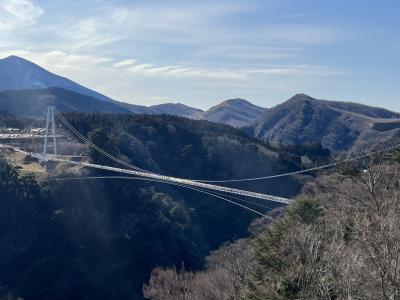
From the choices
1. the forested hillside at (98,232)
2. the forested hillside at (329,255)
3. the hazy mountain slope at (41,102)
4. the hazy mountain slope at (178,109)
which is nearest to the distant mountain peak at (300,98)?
the hazy mountain slope at (41,102)

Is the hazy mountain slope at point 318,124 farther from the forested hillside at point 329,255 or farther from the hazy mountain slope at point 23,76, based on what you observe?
the forested hillside at point 329,255

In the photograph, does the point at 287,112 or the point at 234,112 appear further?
the point at 234,112

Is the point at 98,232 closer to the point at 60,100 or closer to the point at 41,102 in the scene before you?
the point at 41,102

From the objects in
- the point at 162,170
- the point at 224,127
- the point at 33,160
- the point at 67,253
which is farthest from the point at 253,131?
the point at 67,253

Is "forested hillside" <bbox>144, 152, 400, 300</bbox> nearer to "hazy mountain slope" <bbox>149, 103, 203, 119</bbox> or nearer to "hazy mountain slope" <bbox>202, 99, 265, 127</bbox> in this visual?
"hazy mountain slope" <bbox>202, 99, 265, 127</bbox>

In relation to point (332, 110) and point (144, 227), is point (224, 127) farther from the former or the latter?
point (332, 110)

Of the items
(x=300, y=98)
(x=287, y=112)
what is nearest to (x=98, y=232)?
(x=287, y=112)

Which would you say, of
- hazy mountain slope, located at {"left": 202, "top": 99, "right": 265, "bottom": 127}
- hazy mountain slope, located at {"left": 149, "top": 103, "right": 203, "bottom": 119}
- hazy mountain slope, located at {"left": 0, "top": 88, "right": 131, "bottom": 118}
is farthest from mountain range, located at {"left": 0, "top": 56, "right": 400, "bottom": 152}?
hazy mountain slope, located at {"left": 149, "top": 103, "right": 203, "bottom": 119}
